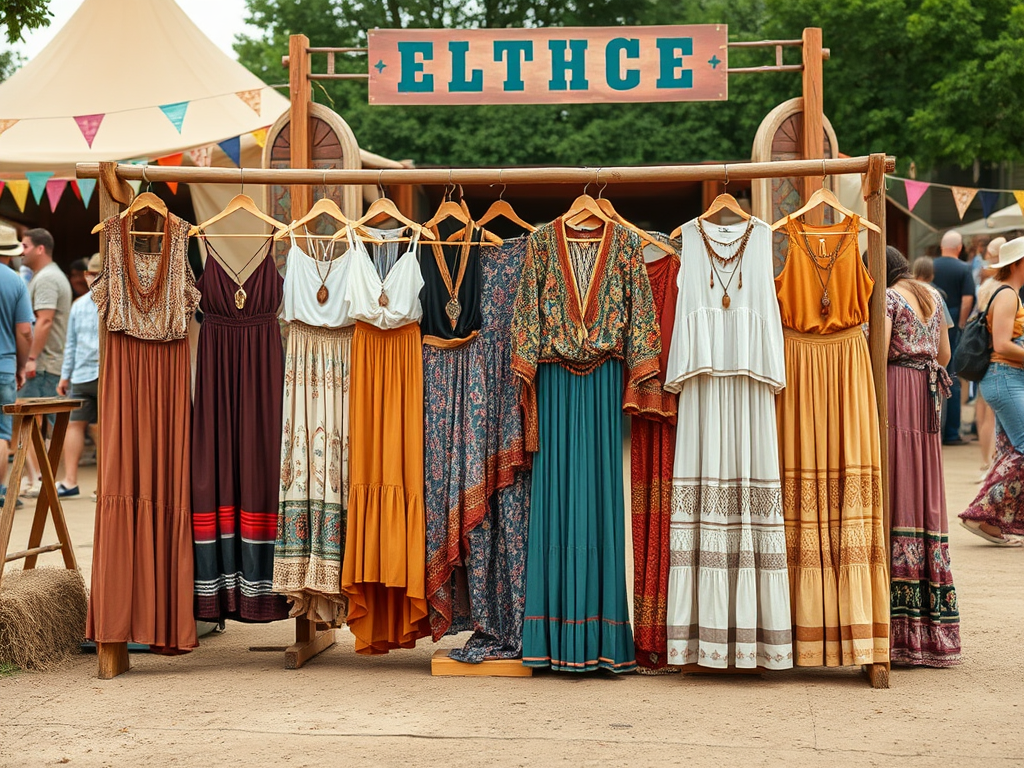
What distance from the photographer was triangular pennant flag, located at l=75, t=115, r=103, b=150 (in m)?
10.1

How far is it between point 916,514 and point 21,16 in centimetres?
551

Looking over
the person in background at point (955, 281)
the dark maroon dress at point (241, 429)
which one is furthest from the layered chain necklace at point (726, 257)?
the person in background at point (955, 281)

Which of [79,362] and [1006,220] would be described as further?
[1006,220]

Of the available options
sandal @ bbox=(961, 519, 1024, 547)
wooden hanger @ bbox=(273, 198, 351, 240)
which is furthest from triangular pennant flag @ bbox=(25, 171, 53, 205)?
sandal @ bbox=(961, 519, 1024, 547)

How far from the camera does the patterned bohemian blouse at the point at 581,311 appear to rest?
180 inches

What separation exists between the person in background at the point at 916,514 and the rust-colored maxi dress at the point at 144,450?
289cm

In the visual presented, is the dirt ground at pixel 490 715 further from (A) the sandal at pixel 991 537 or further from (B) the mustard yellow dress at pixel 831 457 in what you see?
(A) the sandal at pixel 991 537

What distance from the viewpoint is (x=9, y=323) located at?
7250mm

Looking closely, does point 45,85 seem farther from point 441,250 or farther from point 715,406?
point 715,406

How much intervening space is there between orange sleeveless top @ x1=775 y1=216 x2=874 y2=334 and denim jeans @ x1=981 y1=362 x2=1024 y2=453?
9.38 feet

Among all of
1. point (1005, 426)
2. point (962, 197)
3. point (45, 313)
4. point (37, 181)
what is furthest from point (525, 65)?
point (962, 197)

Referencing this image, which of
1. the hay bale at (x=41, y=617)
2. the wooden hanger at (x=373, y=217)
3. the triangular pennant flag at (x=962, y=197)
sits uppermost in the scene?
the triangular pennant flag at (x=962, y=197)

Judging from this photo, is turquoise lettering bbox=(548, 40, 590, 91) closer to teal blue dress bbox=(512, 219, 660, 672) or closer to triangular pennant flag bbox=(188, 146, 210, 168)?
teal blue dress bbox=(512, 219, 660, 672)

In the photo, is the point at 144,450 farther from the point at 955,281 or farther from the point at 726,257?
the point at 955,281
